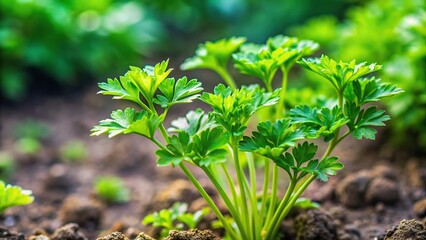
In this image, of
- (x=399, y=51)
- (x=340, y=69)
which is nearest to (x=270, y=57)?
(x=340, y=69)

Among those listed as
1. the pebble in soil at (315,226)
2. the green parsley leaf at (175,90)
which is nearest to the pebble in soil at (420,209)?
the pebble in soil at (315,226)

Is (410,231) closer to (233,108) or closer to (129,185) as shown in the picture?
(233,108)

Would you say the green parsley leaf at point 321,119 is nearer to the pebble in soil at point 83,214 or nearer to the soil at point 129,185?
the soil at point 129,185

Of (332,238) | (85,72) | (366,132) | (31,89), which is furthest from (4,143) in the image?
(366,132)

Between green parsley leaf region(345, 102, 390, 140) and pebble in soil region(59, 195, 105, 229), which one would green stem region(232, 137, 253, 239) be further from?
pebble in soil region(59, 195, 105, 229)

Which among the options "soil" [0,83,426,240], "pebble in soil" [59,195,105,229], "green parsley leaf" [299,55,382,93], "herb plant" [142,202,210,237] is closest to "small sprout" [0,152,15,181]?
"soil" [0,83,426,240]

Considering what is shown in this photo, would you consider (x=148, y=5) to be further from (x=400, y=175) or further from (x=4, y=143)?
(x=400, y=175)
